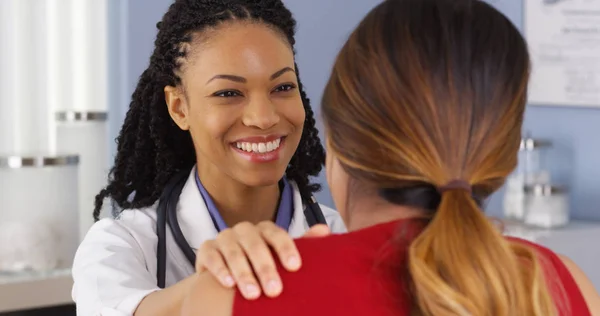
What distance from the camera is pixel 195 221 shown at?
55.4 inches

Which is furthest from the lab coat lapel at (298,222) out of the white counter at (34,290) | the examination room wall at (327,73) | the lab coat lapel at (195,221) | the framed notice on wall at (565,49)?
the framed notice on wall at (565,49)

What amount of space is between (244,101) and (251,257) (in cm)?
54

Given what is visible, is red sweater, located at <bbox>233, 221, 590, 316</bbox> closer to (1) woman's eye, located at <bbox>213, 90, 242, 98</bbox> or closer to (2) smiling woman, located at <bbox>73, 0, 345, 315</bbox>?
(2) smiling woman, located at <bbox>73, 0, 345, 315</bbox>

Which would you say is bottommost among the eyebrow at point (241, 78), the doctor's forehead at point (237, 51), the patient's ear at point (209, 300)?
the patient's ear at point (209, 300)

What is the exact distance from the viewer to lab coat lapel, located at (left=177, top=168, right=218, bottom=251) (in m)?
1.40

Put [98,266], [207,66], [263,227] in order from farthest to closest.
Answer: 1. [207,66]
2. [98,266]
3. [263,227]

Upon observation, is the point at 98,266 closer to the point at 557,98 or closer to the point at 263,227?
the point at 263,227

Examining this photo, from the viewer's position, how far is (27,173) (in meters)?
2.23

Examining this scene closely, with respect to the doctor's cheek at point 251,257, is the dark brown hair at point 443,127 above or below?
above

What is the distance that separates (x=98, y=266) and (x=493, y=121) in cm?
63

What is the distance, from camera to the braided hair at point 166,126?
4.69 ft

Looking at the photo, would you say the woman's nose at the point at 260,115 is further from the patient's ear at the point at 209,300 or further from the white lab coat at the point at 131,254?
the patient's ear at the point at 209,300

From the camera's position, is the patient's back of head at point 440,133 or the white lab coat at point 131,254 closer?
the patient's back of head at point 440,133

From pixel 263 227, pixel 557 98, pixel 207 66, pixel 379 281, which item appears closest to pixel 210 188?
pixel 207 66
